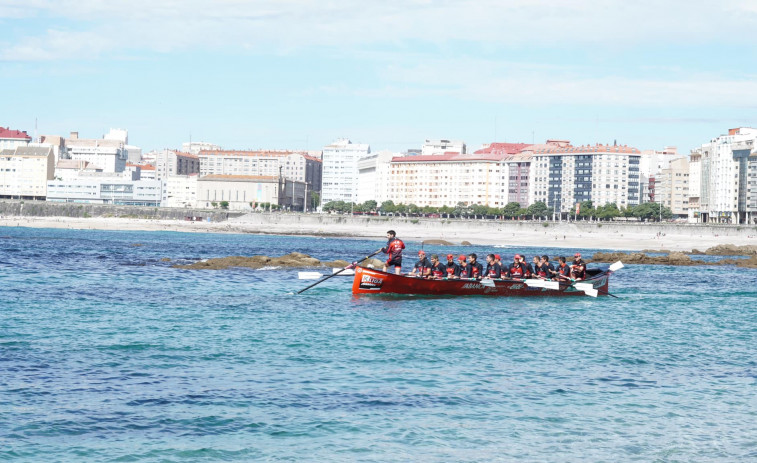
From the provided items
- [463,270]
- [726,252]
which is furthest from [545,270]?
[726,252]

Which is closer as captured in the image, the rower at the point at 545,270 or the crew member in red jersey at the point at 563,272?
the crew member in red jersey at the point at 563,272

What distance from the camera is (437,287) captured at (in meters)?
33.2

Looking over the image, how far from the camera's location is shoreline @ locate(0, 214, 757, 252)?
378 ft

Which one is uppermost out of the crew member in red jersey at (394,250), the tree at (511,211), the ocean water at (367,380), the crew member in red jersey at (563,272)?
the tree at (511,211)

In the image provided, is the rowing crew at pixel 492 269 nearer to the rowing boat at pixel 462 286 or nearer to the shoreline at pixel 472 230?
the rowing boat at pixel 462 286

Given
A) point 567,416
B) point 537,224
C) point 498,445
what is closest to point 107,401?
point 498,445

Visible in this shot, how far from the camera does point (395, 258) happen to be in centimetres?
3203

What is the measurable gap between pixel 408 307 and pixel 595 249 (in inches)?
2873

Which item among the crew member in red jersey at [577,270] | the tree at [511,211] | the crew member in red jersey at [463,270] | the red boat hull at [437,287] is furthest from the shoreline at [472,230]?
the crew member in red jersey at [463,270]

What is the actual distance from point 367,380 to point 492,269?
56.7 feet

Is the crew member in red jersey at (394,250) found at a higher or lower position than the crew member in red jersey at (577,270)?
higher

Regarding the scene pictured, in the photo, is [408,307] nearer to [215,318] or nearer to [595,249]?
[215,318]

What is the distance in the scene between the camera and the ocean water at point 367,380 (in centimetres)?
1327

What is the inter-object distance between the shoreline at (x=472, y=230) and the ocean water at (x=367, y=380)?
256ft
